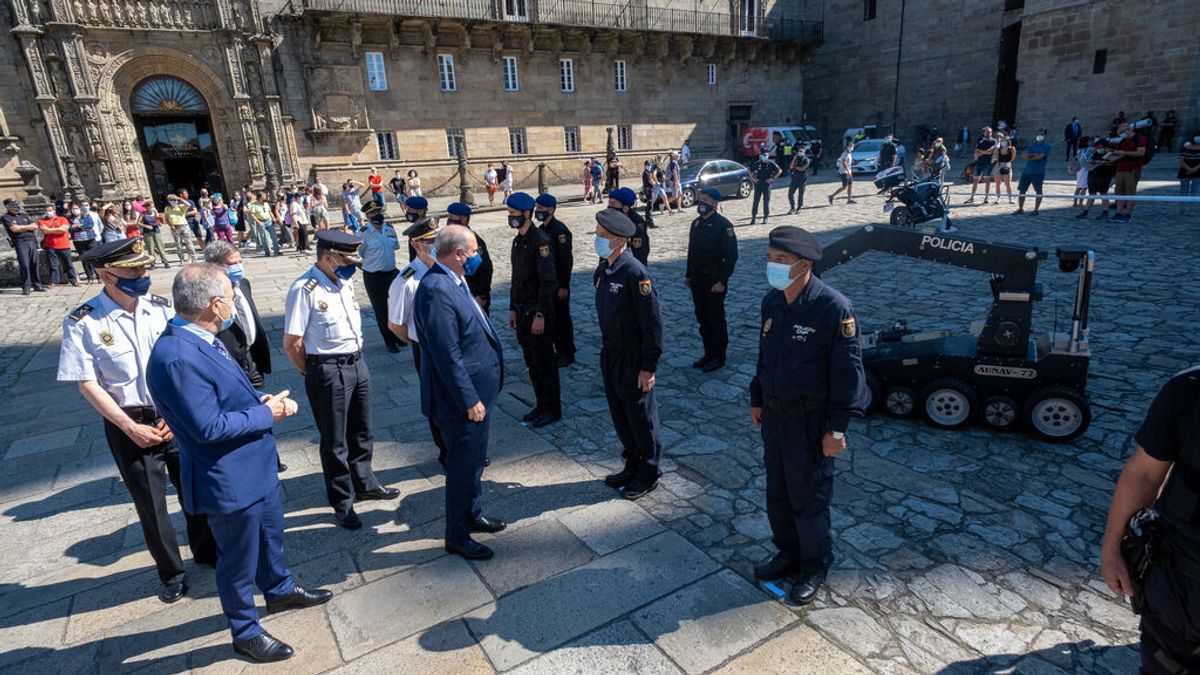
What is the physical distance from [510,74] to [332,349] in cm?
2627

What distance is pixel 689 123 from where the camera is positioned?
32.7 meters

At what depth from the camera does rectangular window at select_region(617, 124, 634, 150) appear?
3075 centimetres

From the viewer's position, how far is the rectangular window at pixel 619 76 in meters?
29.9

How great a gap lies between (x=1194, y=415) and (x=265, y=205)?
58.7 feet

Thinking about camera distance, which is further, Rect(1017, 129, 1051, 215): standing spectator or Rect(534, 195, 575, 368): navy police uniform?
Rect(1017, 129, 1051, 215): standing spectator

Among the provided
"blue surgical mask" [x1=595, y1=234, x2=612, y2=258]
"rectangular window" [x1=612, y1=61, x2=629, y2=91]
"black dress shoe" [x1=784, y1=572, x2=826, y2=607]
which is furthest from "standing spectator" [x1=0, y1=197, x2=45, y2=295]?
"rectangular window" [x1=612, y1=61, x2=629, y2=91]

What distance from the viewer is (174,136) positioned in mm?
22531

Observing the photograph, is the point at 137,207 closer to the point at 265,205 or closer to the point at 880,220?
the point at 265,205

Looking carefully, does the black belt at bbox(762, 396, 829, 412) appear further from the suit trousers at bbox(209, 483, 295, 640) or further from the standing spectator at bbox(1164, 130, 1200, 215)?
the standing spectator at bbox(1164, 130, 1200, 215)

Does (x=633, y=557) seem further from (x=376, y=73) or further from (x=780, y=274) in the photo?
(x=376, y=73)

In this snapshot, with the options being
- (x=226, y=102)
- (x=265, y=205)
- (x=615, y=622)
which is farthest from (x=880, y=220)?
(x=226, y=102)

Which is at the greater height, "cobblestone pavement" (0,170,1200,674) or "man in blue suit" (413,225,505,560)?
"man in blue suit" (413,225,505,560)

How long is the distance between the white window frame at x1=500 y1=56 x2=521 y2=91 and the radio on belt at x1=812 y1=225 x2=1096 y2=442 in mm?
25182

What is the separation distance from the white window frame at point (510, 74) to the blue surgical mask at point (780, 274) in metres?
27.0
